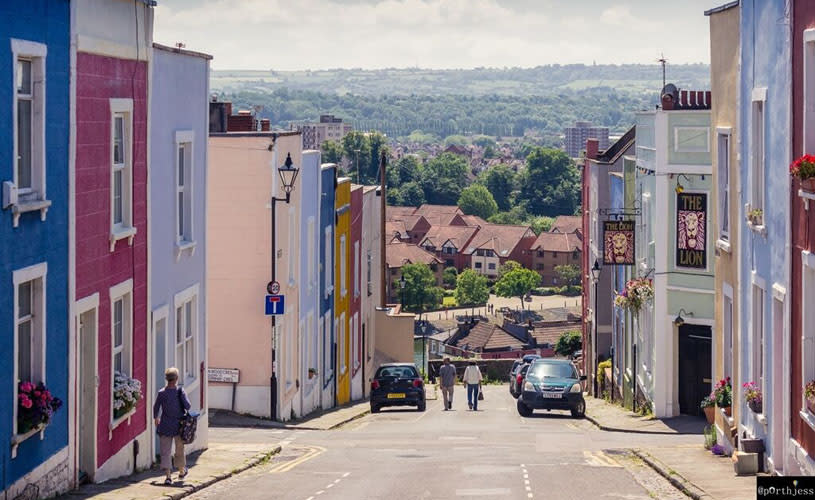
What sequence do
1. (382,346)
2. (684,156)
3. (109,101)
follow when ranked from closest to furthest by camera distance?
(109,101) < (684,156) < (382,346)

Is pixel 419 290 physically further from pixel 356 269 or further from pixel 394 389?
pixel 394 389

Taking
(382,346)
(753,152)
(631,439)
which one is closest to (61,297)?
(753,152)

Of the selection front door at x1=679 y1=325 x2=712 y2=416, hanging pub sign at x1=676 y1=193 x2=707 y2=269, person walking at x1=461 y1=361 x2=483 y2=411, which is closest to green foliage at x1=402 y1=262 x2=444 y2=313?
person walking at x1=461 y1=361 x2=483 y2=411

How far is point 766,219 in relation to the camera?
17578 millimetres

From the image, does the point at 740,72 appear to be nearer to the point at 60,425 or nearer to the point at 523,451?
the point at 523,451

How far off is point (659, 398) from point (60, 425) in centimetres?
1923

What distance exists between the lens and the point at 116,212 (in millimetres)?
18328

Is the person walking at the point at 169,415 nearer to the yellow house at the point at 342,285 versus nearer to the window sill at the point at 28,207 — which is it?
the window sill at the point at 28,207

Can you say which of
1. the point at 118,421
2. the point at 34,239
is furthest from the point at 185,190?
the point at 34,239

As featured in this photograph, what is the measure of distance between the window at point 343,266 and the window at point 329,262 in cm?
219

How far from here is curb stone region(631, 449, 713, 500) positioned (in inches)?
673

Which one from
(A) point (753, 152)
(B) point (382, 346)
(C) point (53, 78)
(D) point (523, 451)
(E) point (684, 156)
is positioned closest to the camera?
(C) point (53, 78)

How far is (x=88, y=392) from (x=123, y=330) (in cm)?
184

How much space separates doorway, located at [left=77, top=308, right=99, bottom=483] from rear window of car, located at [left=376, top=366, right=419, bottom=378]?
22.0 meters
